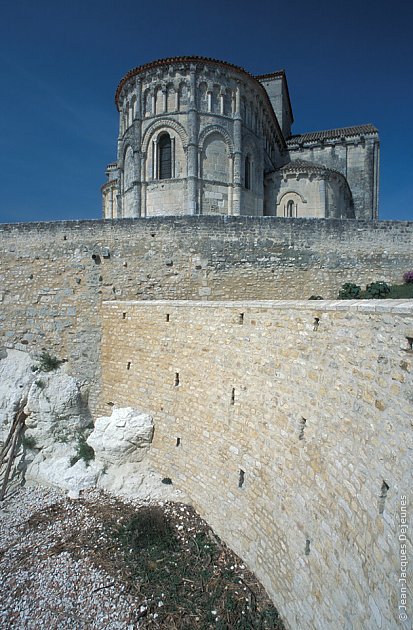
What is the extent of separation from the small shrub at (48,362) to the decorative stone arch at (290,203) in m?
14.8

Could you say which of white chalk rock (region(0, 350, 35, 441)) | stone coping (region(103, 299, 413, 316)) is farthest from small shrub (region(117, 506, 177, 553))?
white chalk rock (region(0, 350, 35, 441))

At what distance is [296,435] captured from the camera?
5.74m

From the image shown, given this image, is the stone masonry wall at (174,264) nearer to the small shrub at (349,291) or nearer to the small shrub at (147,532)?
the small shrub at (349,291)

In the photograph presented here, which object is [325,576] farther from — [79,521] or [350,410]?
[79,521]

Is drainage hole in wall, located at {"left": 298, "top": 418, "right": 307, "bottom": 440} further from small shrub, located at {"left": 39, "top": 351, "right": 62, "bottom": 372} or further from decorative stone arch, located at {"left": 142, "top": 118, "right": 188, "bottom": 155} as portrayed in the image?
decorative stone arch, located at {"left": 142, "top": 118, "right": 188, "bottom": 155}

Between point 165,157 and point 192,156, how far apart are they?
1759 millimetres

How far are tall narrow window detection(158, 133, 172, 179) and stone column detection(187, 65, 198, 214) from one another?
4.20 feet

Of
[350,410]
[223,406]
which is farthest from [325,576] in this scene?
[223,406]

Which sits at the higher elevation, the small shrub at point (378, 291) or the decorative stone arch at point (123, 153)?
the decorative stone arch at point (123, 153)

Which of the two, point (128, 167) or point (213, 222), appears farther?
point (128, 167)

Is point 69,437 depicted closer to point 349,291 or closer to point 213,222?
point 213,222

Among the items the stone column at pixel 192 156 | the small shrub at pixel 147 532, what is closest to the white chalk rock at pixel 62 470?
the small shrub at pixel 147 532

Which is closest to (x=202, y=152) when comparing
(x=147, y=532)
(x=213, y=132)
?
(x=213, y=132)

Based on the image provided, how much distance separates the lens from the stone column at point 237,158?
738 inches
